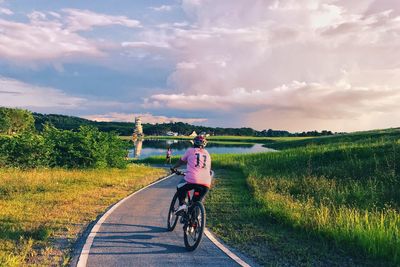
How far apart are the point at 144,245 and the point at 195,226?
1.15 metres

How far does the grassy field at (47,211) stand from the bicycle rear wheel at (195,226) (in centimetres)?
232

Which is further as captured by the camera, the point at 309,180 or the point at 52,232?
the point at 309,180

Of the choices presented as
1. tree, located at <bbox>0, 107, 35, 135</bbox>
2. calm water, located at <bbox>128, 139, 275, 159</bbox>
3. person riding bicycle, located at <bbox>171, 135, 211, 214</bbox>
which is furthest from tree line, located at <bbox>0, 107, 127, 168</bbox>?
tree, located at <bbox>0, 107, 35, 135</bbox>

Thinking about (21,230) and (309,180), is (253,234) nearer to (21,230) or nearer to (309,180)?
(21,230)

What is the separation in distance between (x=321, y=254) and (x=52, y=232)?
5.84 m

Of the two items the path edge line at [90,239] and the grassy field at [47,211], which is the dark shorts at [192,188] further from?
the grassy field at [47,211]

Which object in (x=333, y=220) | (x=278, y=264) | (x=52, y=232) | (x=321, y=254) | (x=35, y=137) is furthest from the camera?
(x=35, y=137)

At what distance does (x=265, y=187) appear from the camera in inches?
669

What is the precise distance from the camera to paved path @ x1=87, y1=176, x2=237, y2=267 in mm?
6754

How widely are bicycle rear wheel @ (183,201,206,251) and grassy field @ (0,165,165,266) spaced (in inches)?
91.4

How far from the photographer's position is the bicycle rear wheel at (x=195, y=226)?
7.44m

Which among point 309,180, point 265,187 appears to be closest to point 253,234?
point 265,187

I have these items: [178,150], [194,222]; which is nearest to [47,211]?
[194,222]

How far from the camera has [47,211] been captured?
37.3 ft
